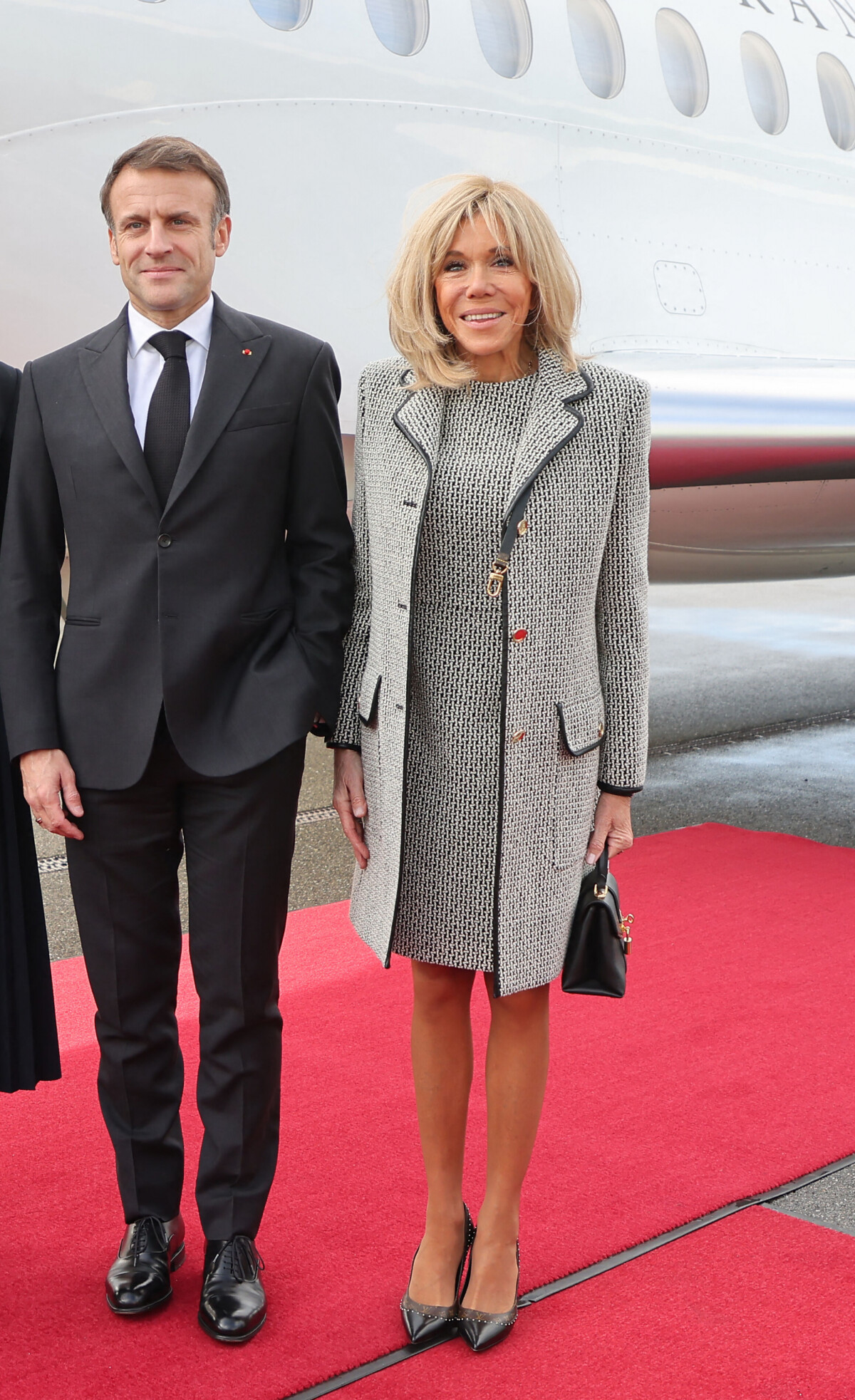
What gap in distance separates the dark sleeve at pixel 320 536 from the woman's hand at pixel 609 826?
1.45 ft

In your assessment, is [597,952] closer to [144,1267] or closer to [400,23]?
[144,1267]

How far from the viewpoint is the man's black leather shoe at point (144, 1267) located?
6.44 feet

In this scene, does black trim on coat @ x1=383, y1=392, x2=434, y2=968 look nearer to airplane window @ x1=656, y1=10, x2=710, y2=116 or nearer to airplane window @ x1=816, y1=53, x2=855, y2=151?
airplane window @ x1=656, y1=10, x2=710, y2=116

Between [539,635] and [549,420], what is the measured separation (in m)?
0.30

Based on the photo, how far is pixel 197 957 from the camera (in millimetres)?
1985

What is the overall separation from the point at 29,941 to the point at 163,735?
458mm

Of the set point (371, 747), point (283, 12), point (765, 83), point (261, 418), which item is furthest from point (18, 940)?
point (765, 83)

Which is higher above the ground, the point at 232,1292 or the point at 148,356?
the point at 148,356

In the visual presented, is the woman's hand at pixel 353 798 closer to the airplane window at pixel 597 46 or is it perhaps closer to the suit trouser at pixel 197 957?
the suit trouser at pixel 197 957

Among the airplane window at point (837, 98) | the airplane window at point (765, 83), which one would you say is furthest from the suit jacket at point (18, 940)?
the airplane window at point (837, 98)

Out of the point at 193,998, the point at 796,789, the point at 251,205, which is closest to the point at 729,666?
the point at 796,789

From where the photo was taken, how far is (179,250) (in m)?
1.82

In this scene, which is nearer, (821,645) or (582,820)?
(582,820)

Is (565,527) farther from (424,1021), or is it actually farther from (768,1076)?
(768,1076)
